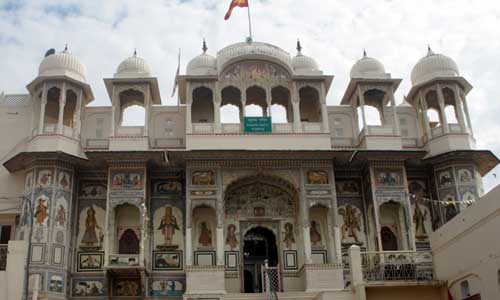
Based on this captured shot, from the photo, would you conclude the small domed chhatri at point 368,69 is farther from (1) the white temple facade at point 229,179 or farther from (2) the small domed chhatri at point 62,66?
(2) the small domed chhatri at point 62,66

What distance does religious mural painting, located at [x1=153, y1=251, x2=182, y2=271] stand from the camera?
22.1 m

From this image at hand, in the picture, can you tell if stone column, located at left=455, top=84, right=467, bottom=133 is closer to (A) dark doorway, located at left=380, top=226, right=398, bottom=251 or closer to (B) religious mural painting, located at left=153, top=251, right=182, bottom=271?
(A) dark doorway, located at left=380, top=226, right=398, bottom=251

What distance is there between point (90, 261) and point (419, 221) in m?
11.7

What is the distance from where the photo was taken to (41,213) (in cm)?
2161

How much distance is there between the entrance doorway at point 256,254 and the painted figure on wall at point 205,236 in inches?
55.3

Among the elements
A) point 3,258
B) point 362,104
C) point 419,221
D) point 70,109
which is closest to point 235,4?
point 362,104

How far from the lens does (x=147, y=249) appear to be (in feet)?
73.2

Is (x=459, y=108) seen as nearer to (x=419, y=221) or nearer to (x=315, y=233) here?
(x=419, y=221)

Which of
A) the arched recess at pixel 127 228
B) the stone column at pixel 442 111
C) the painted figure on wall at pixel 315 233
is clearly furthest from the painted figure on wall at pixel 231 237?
the stone column at pixel 442 111

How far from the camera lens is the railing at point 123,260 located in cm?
2100

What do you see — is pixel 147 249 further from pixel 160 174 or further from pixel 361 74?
pixel 361 74

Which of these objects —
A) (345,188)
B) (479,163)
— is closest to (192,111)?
(345,188)

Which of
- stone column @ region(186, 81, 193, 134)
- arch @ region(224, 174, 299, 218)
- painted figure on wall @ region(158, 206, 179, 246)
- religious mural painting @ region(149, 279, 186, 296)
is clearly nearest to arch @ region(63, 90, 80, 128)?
stone column @ region(186, 81, 193, 134)

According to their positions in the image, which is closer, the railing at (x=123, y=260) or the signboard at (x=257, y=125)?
the railing at (x=123, y=260)
